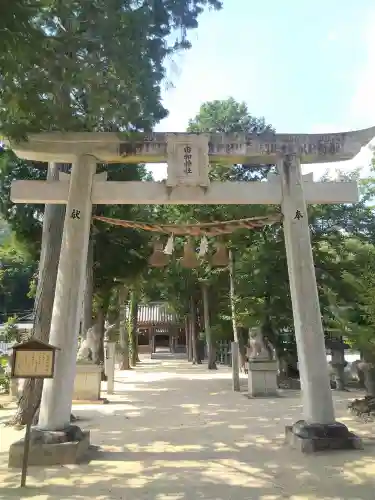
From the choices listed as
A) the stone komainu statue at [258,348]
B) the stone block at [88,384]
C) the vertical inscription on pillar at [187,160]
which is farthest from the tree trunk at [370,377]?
the stone block at [88,384]

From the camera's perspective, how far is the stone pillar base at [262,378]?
1353cm

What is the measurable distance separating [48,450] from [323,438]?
3.84 m

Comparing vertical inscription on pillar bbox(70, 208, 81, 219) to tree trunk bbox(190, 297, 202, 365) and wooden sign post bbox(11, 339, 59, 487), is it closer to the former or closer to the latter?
wooden sign post bbox(11, 339, 59, 487)

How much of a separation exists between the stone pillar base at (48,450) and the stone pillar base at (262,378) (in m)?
8.56

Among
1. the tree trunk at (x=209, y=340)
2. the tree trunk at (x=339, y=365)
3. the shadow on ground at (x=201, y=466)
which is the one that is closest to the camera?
the shadow on ground at (x=201, y=466)

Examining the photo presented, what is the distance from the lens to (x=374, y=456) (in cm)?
590

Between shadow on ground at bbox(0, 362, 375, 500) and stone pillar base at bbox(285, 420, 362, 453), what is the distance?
14 centimetres

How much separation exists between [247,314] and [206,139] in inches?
352

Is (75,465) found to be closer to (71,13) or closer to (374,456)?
(374,456)

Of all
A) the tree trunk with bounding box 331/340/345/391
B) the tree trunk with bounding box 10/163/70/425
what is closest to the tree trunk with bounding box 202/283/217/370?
the tree trunk with bounding box 331/340/345/391

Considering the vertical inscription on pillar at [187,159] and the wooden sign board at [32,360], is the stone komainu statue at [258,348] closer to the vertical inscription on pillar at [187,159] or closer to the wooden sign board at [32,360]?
the vertical inscription on pillar at [187,159]

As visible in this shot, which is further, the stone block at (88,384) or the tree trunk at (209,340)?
the tree trunk at (209,340)

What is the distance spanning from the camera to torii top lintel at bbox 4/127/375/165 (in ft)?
23.0

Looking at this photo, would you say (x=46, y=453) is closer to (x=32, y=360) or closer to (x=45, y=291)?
(x=32, y=360)
